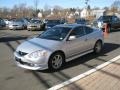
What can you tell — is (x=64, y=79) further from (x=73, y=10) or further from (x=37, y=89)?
(x=73, y=10)

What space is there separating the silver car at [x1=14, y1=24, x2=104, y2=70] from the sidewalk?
4.52ft

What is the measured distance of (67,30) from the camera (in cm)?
925

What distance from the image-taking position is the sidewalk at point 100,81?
21.0ft

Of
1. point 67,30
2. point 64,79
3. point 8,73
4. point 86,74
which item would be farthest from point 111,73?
point 8,73

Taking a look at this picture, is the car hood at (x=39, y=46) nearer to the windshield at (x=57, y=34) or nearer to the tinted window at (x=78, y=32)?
the windshield at (x=57, y=34)

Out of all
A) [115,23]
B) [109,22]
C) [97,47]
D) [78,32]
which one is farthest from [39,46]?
[115,23]

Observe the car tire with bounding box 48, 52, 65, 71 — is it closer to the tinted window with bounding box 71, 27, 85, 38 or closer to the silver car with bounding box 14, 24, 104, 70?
the silver car with bounding box 14, 24, 104, 70

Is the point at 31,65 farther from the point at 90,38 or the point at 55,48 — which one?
the point at 90,38

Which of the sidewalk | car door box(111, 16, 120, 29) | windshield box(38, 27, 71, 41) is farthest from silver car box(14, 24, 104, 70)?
car door box(111, 16, 120, 29)

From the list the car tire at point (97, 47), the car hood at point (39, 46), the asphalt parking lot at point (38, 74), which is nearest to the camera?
the asphalt parking lot at point (38, 74)

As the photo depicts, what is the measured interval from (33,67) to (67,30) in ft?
7.54

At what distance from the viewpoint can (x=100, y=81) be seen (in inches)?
273

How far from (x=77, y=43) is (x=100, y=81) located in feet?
8.60

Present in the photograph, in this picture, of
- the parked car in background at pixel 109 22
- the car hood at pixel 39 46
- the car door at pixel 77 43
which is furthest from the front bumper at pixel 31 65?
the parked car in background at pixel 109 22
